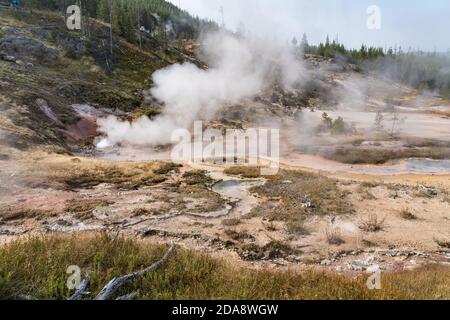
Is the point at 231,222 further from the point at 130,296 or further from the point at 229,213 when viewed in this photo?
the point at 130,296

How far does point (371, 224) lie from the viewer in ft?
45.4

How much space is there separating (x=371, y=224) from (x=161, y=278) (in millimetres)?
10140

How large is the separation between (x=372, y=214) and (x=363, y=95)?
7258cm

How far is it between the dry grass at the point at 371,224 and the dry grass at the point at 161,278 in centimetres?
573

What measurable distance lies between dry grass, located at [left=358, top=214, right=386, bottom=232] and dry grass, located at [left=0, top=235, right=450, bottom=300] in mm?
5726

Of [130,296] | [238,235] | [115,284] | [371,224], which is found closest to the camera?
[130,296]

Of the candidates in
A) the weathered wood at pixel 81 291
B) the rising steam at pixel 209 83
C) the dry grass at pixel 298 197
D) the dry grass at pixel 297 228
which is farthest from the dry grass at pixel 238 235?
the rising steam at pixel 209 83

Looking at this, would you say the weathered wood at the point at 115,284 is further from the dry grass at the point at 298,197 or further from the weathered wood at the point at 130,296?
the dry grass at the point at 298,197

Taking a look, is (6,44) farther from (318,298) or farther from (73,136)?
(318,298)

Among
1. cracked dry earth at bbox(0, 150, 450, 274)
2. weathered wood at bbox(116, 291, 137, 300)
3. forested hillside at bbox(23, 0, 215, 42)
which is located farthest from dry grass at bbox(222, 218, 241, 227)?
forested hillside at bbox(23, 0, 215, 42)

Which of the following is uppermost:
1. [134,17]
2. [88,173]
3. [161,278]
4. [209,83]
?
[134,17]

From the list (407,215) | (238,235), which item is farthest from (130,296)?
(407,215)

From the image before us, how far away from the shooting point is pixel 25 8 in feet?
187

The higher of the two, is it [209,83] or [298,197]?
[209,83]
